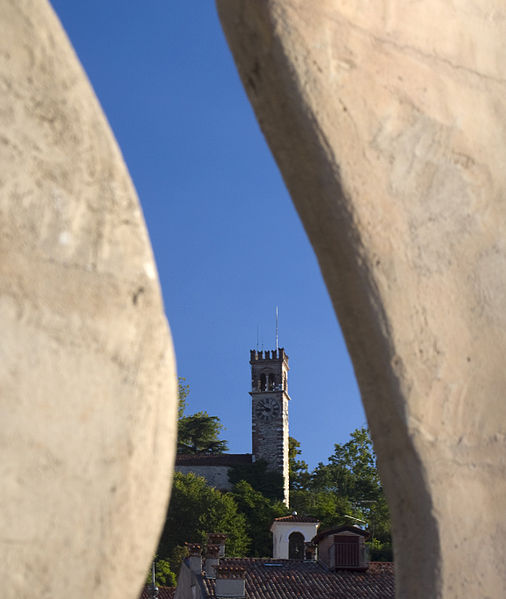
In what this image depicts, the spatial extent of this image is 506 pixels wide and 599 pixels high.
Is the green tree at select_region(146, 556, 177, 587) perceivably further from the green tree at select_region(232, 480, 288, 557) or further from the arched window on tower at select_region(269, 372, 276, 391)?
the arched window on tower at select_region(269, 372, 276, 391)

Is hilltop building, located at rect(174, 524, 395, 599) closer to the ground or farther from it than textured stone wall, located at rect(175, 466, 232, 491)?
closer to the ground

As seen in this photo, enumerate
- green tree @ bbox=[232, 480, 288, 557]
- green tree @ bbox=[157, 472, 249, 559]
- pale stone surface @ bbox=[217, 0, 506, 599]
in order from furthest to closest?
green tree @ bbox=[232, 480, 288, 557], green tree @ bbox=[157, 472, 249, 559], pale stone surface @ bbox=[217, 0, 506, 599]

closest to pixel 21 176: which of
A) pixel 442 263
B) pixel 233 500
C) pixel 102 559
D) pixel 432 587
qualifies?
pixel 102 559

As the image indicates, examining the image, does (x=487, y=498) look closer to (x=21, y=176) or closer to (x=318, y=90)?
(x=318, y=90)

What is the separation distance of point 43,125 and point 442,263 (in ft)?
2.77

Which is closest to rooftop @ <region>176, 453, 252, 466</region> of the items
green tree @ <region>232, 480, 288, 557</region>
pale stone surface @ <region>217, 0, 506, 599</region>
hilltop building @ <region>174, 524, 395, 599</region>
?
green tree @ <region>232, 480, 288, 557</region>

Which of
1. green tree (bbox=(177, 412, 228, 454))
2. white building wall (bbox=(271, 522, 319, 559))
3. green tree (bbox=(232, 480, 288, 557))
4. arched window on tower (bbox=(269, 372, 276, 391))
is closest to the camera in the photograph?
white building wall (bbox=(271, 522, 319, 559))

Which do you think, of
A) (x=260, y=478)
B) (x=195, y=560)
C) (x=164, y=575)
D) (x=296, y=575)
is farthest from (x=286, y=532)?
(x=260, y=478)

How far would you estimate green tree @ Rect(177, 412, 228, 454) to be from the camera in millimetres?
52828

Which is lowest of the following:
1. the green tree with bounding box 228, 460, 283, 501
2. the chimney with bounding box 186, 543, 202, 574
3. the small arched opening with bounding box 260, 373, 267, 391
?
the chimney with bounding box 186, 543, 202, 574

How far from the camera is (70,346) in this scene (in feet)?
4.24

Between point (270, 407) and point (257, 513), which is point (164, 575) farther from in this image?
point (270, 407)

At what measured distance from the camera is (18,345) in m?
1.25

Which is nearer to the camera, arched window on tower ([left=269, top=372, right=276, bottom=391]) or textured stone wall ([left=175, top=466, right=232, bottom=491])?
textured stone wall ([left=175, top=466, right=232, bottom=491])
